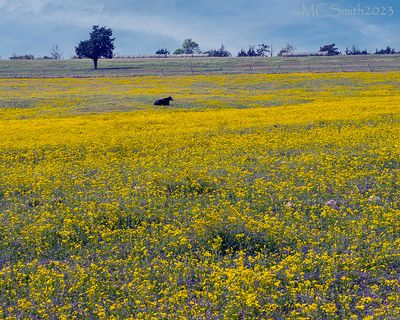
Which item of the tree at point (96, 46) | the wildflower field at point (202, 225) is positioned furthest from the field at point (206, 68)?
the wildflower field at point (202, 225)

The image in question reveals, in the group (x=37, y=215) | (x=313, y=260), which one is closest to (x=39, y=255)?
(x=37, y=215)

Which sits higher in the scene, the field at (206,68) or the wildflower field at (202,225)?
the field at (206,68)

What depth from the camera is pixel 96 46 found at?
99000mm

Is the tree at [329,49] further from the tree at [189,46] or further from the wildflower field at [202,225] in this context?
the wildflower field at [202,225]

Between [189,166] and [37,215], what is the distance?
16.3 ft

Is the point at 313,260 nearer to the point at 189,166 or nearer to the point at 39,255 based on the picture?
the point at 39,255

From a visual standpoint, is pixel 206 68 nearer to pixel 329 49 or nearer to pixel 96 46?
pixel 96 46

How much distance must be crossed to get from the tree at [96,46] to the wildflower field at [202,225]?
81.1 meters

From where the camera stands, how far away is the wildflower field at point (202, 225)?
7102 millimetres

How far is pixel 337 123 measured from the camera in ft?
73.5

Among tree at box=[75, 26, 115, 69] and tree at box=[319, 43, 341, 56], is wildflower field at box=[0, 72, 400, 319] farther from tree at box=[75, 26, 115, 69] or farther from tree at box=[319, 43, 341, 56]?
tree at box=[319, 43, 341, 56]

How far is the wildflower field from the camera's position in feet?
23.3

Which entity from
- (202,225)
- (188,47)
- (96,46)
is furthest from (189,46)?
(202,225)

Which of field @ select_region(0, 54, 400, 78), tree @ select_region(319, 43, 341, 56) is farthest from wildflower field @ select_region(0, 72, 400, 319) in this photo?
tree @ select_region(319, 43, 341, 56)
